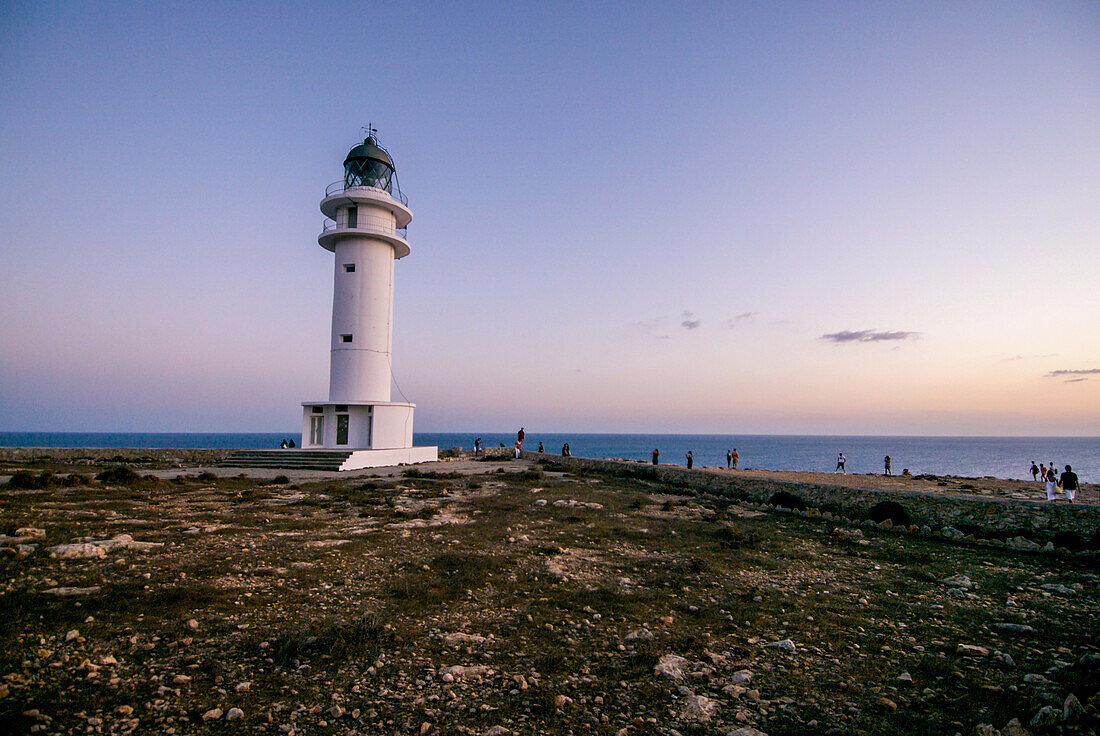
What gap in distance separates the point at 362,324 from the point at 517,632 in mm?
27844

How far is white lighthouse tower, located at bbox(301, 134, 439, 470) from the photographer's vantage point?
99.5 ft

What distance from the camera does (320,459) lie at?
26906mm

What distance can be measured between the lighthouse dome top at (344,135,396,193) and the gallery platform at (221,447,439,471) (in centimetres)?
1663

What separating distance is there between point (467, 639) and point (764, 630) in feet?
12.2

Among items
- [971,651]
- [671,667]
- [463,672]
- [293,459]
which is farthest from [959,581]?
[293,459]

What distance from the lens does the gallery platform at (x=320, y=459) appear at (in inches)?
1053

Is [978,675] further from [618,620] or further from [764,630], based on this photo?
[618,620]

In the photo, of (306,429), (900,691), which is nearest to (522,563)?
(900,691)

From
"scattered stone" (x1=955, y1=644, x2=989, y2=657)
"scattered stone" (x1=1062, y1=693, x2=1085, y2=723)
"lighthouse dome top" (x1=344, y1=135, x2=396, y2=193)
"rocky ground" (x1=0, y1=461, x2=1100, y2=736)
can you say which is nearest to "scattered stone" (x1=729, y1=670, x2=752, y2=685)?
"rocky ground" (x1=0, y1=461, x2=1100, y2=736)

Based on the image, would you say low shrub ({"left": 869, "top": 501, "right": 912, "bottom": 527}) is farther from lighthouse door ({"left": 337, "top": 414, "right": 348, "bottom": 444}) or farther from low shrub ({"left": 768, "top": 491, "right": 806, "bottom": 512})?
lighthouse door ({"left": 337, "top": 414, "right": 348, "bottom": 444})

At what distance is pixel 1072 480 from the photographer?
63.2 feet

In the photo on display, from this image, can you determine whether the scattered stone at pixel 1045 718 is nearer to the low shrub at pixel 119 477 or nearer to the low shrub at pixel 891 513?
the low shrub at pixel 891 513

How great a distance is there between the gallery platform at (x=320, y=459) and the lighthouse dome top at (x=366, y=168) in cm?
1663

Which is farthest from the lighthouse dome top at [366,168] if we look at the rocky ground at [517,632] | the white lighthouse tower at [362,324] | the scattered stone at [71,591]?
the scattered stone at [71,591]
